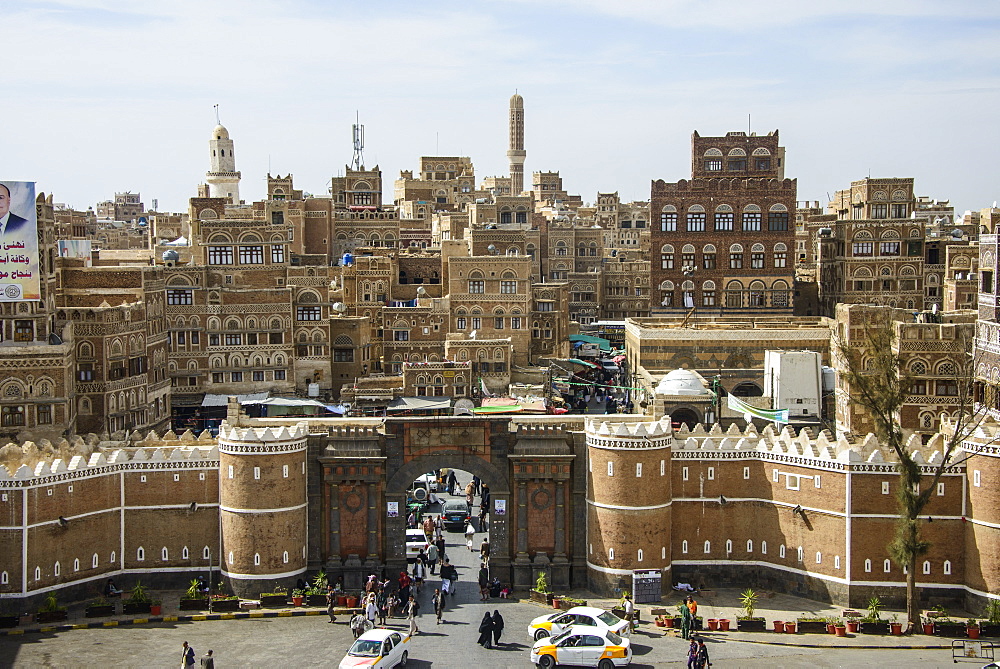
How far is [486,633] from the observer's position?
149 ft


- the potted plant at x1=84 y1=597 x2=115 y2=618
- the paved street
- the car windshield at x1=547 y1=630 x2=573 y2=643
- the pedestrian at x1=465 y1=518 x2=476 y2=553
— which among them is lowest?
the paved street

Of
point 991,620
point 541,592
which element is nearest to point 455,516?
point 541,592

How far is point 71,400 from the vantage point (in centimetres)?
6944

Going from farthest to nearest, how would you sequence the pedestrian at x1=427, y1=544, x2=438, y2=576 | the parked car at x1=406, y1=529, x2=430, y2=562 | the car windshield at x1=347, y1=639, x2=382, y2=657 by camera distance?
the parked car at x1=406, y1=529, x2=430, y2=562 < the pedestrian at x1=427, y1=544, x2=438, y2=576 < the car windshield at x1=347, y1=639, x2=382, y2=657

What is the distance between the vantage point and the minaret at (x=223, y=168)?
5551 inches

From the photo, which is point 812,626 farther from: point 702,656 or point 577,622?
point 577,622

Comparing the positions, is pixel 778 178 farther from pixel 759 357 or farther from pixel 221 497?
pixel 221 497

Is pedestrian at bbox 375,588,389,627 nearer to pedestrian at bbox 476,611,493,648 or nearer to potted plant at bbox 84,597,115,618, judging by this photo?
pedestrian at bbox 476,611,493,648

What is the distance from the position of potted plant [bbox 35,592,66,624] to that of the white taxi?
1280 centimetres

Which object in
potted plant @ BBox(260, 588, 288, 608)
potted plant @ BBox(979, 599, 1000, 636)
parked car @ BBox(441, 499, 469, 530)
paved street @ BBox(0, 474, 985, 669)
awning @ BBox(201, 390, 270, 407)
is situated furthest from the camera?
awning @ BBox(201, 390, 270, 407)

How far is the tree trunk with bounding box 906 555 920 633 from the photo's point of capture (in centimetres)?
4697

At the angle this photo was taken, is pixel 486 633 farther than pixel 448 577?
No

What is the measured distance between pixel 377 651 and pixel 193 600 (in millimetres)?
11374

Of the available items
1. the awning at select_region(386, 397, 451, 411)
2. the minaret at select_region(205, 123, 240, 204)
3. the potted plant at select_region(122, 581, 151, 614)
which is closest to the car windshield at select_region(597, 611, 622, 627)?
the potted plant at select_region(122, 581, 151, 614)
